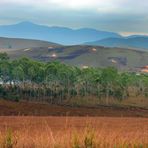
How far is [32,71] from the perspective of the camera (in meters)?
132

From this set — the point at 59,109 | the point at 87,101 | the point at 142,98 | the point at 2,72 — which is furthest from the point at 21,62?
the point at 59,109

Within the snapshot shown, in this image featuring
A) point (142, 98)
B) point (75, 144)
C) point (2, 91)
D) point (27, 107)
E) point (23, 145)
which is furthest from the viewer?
point (142, 98)

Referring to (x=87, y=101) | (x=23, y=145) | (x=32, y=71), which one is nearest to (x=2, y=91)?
(x=32, y=71)

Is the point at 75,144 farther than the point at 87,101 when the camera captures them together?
No

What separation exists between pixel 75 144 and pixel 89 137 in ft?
1.58

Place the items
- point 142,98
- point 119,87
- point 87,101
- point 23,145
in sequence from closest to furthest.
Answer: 1. point 23,145
2. point 87,101
3. point 119,87
4. point 142,98

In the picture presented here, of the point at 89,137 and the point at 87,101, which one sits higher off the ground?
the point at 89,137

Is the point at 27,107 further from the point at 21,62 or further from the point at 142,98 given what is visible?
the point at 142,98

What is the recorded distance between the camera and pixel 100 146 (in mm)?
11000

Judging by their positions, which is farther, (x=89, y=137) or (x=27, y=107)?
(x=27, y=107)

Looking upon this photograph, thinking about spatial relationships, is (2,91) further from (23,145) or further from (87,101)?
(23,145)

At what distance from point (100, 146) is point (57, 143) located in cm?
126

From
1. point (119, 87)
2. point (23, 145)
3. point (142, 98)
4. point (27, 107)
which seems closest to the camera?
point (23, 145)

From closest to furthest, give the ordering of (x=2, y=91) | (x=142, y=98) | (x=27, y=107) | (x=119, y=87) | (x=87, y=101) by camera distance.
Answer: (x=27, y=107), (x=2, y=91), (x=87, y=101), (x=119, y=87), (x=142, y=98)
